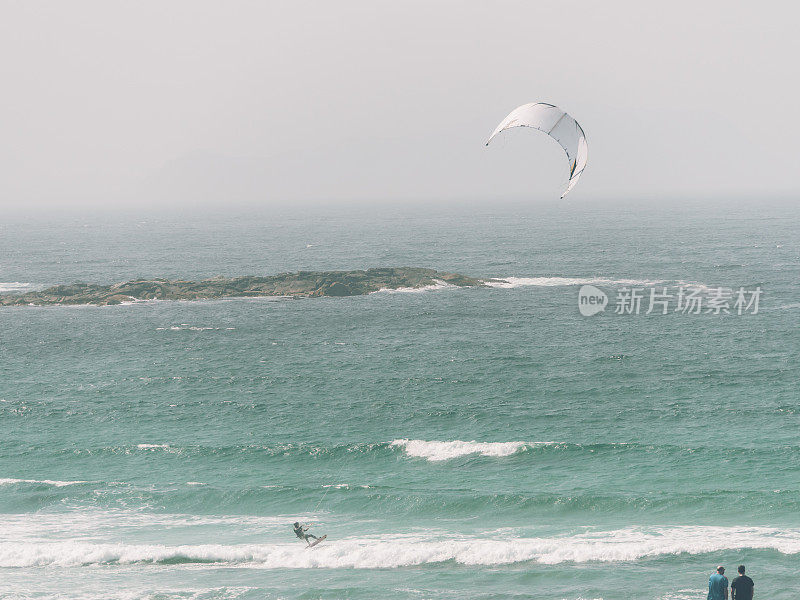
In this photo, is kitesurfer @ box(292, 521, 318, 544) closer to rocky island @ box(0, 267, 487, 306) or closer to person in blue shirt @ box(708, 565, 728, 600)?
person in blue shirt @ box(708, 565, 728, 600)

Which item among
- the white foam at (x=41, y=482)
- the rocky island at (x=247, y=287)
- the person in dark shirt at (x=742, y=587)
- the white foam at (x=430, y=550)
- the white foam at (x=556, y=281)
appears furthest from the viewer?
the white foam at (x=556, y=281)

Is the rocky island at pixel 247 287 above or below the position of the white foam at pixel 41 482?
above

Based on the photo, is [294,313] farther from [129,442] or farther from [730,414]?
[730,414]

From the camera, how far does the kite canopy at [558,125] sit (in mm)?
40375

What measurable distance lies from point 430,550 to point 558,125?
24.3 metres

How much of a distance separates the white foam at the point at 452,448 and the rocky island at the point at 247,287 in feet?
173

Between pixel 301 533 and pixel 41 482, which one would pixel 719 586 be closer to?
pixel 301 533

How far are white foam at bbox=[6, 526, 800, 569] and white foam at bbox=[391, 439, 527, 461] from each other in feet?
30.0

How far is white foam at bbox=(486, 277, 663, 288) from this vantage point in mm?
96375

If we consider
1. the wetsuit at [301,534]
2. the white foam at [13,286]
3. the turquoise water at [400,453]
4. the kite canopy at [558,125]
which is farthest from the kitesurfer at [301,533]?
the white foam at [13,286]

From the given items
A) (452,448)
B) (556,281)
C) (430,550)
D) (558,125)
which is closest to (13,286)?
(556,281)

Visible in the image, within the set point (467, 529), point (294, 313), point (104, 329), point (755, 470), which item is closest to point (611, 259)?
point (294, 313)

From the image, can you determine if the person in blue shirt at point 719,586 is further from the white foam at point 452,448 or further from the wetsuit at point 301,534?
the white foam at point 452,448

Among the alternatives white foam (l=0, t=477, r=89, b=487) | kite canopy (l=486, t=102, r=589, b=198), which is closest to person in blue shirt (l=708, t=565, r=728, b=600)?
kite canopy (l=486, t=102, r=589, b=198)
